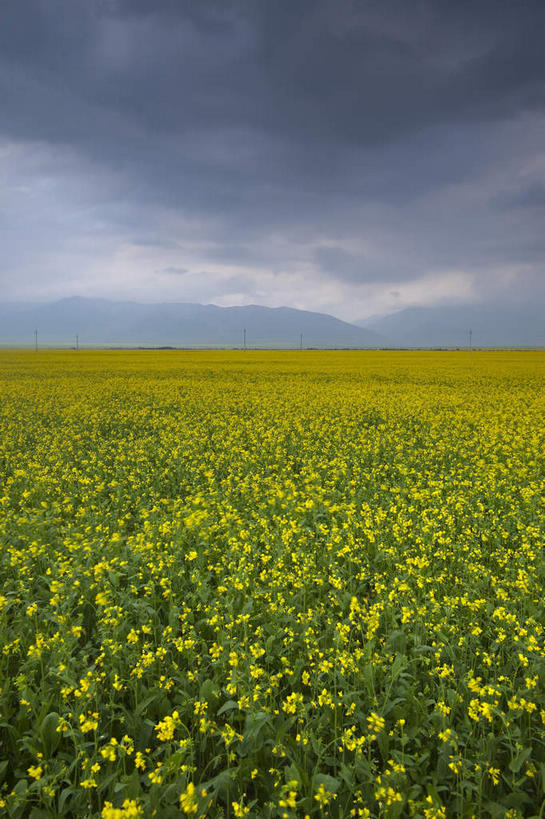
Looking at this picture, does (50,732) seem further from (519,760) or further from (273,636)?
(519,760)

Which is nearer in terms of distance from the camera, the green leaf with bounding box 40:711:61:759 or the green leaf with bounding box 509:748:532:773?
the green leaf with bounding box 509:748:532:773

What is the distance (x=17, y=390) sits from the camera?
25.3 m

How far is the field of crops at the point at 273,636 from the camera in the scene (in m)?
2.88

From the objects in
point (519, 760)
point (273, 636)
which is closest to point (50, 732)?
point (273, 636)

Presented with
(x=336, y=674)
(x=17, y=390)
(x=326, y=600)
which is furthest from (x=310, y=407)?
(x=17, y=390)

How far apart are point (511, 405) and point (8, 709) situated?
67.9 feet

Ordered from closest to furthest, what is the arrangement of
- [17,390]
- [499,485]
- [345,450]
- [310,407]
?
1. [499,485]
2. [345,450]
3. [310,407]
4. [17,390]

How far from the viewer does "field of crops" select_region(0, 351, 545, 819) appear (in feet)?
9.44

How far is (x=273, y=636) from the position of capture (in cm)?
401

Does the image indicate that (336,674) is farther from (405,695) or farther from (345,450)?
(345,450)

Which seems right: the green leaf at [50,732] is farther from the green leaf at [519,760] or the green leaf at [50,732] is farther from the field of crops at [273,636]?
the green leaf at [519,760]

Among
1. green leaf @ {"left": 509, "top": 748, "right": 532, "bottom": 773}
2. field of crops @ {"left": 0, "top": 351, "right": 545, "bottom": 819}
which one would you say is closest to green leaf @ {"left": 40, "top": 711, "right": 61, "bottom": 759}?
field of crops @ {"left": 0, "top": 351, "right": 545, "bottom": 819}

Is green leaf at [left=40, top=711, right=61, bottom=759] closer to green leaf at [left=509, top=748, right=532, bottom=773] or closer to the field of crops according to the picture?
the field of crops

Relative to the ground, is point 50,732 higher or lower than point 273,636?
lower
